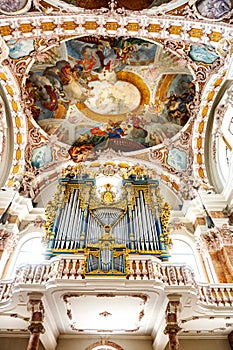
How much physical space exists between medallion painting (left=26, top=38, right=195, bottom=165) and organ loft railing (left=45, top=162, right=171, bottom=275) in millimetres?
2076

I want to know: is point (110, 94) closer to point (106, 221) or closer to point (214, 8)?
point (214, 8)

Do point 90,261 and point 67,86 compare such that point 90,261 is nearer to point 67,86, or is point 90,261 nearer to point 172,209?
point 172,209

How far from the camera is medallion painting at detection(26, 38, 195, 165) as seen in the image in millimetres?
13812

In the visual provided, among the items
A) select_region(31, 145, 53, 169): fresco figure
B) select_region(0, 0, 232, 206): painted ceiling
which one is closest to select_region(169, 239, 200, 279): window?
select_region(0, 0, 232, 206): painted ceiling

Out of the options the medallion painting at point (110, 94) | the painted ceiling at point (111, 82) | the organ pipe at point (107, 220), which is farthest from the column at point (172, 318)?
the medallion painting at point (110, 94)

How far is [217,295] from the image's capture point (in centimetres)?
955

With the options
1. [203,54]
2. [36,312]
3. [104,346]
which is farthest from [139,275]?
[203,54]

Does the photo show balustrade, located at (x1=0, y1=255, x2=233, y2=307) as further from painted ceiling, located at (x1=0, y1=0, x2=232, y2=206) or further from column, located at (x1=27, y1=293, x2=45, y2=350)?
painted ceiling, located at (x1=0, y1=0, x2=232, y2=206)

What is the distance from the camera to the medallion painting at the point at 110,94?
45.3 ft

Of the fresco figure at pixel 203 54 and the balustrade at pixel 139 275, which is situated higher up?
the fresco figure at pixel 203 54

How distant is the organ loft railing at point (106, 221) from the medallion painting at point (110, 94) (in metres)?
2.08

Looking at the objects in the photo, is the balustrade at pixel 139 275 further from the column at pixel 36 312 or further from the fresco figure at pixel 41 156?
the fresco figure at pixel 41 156

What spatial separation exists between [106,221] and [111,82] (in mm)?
6717

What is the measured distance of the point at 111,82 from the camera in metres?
14.9
